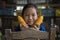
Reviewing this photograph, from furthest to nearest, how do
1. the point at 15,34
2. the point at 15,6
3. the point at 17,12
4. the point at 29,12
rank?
the point at 15,6 < the point at 17,12 < the point at 29,12 < the point at 15,34

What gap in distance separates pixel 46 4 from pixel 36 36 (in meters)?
2.15

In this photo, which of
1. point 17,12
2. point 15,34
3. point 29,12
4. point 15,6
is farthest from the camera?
A: point 15,6

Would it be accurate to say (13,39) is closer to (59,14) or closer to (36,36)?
(36,36)

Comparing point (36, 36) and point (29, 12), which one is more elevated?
point (29, 12)

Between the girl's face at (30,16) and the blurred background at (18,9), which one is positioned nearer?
the girl's face at (30,16)

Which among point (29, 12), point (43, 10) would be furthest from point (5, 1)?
point (29, 12)

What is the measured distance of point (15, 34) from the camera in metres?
1.16

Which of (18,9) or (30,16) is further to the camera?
(18,9)

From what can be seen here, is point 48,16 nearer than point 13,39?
No

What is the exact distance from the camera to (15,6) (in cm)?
329

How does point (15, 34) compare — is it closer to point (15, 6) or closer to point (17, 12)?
point (17, 12)

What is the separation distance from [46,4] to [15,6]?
0.53m

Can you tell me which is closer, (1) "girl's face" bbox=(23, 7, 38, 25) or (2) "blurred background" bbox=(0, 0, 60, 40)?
(1) "girl's face" bbox=(23, 7, 38, 25)

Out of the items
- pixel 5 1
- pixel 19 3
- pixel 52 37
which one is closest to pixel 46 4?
pixel 19 3
